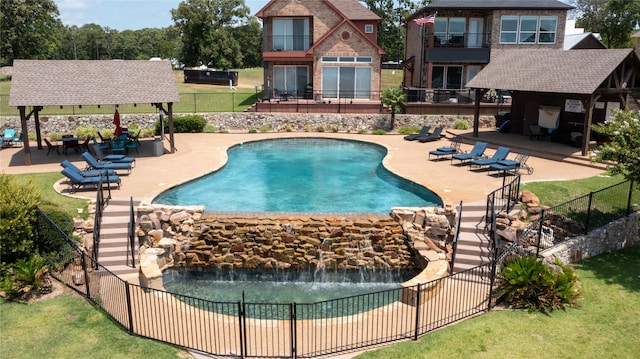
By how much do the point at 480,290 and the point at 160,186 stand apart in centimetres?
1225

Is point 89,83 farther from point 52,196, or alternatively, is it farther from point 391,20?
point 391,20

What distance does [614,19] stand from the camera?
219 ft

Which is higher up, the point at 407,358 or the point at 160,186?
the point at 160,186

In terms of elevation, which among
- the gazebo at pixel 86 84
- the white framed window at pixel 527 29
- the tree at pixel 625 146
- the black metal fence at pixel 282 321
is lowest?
the black metal fence at pixel 282 321

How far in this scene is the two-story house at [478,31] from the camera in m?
37.9

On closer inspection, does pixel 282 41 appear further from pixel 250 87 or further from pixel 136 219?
pixel 136 219

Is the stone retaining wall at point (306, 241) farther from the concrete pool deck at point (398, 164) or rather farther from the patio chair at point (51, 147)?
the patio chair at point (51, 147)

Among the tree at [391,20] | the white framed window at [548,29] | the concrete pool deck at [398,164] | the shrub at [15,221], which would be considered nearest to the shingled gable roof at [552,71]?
the concrete pool deck at [398,164]

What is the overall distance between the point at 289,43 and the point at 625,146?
29504 millimetres

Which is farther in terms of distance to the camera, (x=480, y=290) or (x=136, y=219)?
(x=136, y=219)

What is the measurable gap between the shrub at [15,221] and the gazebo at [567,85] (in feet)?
70.0

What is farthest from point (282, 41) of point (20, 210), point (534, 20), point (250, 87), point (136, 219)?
point (20, 210)

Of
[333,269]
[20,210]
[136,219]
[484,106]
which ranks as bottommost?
[333,269]

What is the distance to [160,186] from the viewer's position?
746 inches
